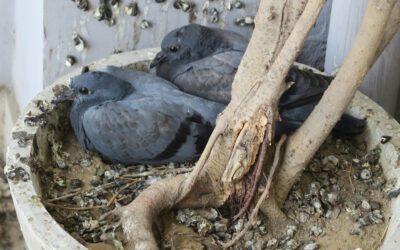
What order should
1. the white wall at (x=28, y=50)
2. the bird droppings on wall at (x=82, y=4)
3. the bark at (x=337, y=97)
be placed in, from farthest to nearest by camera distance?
the white wall at (x=28, y=50) → the bird droppings on wall at (x=82, y=4) → the bark at (x=337, y=97)

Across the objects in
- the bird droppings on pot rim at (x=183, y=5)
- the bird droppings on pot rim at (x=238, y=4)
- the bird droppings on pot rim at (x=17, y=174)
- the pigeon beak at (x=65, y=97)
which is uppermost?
the bird droppings on pot rim at (x=238, y=4)

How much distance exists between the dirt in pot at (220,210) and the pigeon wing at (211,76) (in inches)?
6.7

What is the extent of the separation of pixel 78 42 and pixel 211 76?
0.40 metres

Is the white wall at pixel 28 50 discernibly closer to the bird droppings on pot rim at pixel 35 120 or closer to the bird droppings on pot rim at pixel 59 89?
the bird droppings on pot rim at pixel 59 89

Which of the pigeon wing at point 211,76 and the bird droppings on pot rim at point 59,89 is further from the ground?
the pigeon wing at point 211,76

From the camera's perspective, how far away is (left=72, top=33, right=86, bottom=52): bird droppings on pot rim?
190 cm

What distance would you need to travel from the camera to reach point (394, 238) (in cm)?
121

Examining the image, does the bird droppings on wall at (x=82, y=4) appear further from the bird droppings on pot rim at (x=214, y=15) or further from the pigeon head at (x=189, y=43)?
the bird droppings on pot rim at (x=214, y=15)

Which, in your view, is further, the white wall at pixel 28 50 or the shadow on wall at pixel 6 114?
the shadow on wall at pixel 6 114

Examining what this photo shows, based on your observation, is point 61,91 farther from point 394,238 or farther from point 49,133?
point 394,238

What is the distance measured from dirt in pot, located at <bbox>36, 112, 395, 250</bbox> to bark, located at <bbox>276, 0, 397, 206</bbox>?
→ 74 mm

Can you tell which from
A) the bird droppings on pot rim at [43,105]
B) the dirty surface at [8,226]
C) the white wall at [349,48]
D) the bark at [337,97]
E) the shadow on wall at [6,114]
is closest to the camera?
the bark at [337,97]

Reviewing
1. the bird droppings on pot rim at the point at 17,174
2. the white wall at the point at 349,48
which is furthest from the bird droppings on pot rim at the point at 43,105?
the white wall at the point at 349,48

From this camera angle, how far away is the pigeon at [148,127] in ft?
5.03
